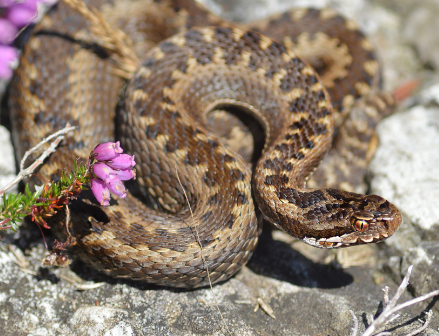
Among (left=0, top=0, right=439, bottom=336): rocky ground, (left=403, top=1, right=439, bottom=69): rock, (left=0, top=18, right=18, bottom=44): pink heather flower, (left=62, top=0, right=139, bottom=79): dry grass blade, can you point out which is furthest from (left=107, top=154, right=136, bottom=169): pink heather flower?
(left=403, top=1, right=439, bottom=69): rock

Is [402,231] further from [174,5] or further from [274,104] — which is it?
[174,5]

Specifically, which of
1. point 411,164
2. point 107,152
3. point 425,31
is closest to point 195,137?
point 107,152

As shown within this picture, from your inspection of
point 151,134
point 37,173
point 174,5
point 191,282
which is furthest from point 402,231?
point 174,5

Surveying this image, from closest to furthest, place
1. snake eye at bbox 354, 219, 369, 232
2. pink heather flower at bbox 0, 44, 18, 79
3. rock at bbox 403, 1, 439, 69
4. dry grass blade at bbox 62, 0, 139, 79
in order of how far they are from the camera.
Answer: pink heather flower at bbox 0, 44, 18, 79 → snake eye at bbox 354, 219, 369, 232 → dry grass blade at bbox 62, 0, 139, 79 → rock at bbox 403, 1, 439, 69

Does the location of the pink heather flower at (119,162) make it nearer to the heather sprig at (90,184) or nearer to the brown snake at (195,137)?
the heather sprig at (90,184)

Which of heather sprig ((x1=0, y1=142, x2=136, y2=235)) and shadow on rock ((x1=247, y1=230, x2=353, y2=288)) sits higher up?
heather sprig ((x1=0, y1=142, x2=136, y2=235))

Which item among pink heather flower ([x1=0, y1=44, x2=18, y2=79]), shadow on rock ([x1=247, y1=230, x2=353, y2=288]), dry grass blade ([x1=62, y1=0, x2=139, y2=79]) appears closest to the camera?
pink heather flower ([x1=0, y1=44, x2=18, y2=79])

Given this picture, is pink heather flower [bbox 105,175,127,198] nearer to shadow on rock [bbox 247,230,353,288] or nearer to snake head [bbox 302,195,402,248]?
shadow on rock [bbox 247,230,353,288]

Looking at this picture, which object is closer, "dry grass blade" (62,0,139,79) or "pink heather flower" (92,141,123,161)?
"pink heather flower" (92,141,123,161)
